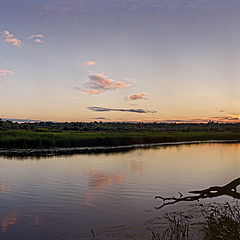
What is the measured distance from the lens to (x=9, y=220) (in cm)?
1080

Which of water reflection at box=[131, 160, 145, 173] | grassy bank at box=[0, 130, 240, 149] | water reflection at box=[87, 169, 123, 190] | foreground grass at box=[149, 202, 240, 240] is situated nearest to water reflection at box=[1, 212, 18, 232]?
foreground grass at box=[149, 202, 240, 240]

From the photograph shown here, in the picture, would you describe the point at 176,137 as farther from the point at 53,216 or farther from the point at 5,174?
the point at 53,216

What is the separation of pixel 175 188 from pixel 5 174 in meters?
11.6

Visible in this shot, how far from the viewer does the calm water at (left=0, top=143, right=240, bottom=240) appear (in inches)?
408

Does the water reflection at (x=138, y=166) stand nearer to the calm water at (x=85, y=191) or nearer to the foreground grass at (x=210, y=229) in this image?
the calm water at (x=85, y=191)

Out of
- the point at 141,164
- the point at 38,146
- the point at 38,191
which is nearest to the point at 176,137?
the point at 38,146

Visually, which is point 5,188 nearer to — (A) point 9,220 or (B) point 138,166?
(A) point 9,220

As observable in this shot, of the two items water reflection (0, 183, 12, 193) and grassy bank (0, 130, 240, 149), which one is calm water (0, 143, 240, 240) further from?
grassy bank (0, 130, 240, 149)

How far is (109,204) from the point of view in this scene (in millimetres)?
13234

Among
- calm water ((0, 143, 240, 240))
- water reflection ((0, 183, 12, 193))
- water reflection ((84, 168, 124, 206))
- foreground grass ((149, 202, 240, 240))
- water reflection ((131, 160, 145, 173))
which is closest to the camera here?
foreground grass ((149, 202, 240, 240))

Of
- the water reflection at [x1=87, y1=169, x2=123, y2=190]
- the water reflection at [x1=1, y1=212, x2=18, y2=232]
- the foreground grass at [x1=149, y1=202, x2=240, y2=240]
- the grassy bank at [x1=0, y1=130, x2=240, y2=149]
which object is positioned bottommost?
the water reflection at [x1=87, y1=169, x2=123, y2=190]

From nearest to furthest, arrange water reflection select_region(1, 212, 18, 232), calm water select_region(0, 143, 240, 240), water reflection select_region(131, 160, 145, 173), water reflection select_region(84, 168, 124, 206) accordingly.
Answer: water reflection select_region(1, 212, 18, 232) < calm water select_region(0, 143, 240, 240) < water reflection select_region(84, 168, 124, 206) < water reflection select_region(131, 160, 145, 173)

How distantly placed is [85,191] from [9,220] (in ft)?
18.1

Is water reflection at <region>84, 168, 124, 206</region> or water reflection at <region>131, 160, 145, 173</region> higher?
water reflection at <region>131, 160, 145, 173</region>
